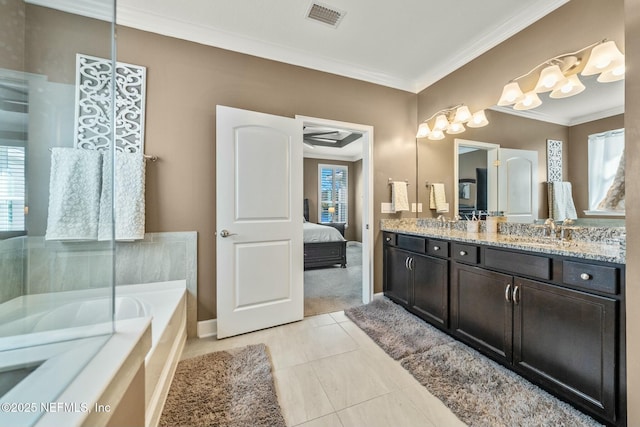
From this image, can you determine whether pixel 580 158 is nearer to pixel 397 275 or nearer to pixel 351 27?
pixel 397 275

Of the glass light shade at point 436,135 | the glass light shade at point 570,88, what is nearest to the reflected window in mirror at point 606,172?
the glass light shade at point 570,88

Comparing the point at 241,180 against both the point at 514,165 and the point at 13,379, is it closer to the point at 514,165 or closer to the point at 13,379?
the point at 13,379

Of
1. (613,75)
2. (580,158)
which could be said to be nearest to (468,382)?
A: (580,158)

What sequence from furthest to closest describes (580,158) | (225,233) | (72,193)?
1. (225,233)
2. (580,158)
3. (72,193)

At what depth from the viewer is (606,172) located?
1.55 m

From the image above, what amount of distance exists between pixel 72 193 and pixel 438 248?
111 inches

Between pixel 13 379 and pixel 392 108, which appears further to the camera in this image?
pixel 392 108

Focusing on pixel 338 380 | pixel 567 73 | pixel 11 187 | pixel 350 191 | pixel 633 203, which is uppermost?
pixel 567 73

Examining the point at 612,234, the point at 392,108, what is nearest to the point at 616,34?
the point at 612,234

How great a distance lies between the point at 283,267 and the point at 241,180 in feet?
3.00

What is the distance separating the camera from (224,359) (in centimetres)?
174

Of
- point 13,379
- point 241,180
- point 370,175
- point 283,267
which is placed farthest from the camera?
point 370,175

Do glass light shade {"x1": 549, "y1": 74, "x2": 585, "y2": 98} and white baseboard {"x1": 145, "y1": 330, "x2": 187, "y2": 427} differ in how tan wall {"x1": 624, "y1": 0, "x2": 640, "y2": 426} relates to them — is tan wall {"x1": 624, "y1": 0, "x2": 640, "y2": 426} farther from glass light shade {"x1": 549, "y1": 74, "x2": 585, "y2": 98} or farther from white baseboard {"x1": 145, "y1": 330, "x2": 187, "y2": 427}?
white baseboard {"x1": 145, "y1": 330, "x2": 187, "y2": 427}

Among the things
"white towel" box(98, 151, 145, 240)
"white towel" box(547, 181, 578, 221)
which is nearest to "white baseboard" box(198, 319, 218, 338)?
"white towel" box(98, 151, 145, 240)
